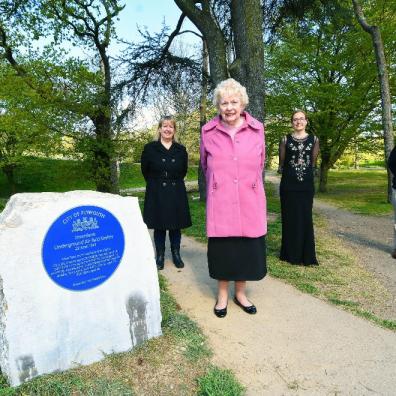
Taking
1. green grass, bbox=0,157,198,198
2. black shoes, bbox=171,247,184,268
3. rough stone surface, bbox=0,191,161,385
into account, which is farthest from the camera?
green grass, bbox=0,157,198,198

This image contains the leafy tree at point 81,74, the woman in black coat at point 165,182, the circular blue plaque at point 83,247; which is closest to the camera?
the circular blue plaque at point 83,247

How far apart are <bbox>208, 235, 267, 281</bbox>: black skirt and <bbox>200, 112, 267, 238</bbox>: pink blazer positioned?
0.37ft

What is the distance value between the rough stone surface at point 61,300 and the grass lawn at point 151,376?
94mm

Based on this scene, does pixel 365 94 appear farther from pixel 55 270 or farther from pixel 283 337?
pixel 55 270

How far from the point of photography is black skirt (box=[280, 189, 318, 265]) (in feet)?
17.3

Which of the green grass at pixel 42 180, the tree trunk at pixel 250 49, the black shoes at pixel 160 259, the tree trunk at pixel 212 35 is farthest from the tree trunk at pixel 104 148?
the green grass at pixel 42 180

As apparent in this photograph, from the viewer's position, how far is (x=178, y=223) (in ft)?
16.0

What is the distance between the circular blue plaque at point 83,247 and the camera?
2611mm

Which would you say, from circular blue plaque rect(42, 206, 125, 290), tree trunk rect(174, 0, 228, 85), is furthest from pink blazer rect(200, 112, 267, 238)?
tree trunk rect(174, 0, 228, 85)

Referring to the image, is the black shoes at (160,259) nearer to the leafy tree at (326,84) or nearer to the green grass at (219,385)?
the green grass at (219,385)

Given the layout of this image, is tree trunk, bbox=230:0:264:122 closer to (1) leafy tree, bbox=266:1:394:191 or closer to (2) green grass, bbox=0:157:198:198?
(1) leafy tree, bbox=266:1:394:191

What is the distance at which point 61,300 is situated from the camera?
265 centimetres

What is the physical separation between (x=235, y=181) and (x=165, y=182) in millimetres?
1554

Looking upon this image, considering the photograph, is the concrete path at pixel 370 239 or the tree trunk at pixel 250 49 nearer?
the concrete path at pixel 370 239
